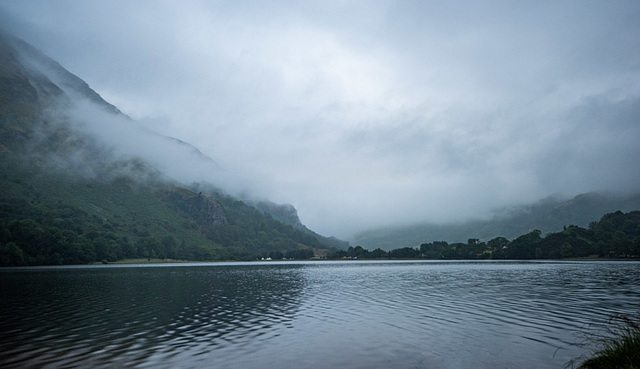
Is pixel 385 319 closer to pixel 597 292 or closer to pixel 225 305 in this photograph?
pixel 225 305

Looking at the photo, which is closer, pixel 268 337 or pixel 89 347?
pixel 89 347

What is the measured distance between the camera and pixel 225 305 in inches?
1845

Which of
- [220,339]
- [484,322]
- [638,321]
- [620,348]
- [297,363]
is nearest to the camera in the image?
[620,348]

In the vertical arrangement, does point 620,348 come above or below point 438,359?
above

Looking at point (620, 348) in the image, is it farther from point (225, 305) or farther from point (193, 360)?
point (225, 305)

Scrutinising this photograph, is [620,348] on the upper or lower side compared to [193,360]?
upper

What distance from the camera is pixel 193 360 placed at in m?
21.9

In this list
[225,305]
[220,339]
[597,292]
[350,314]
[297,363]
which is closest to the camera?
[297,363]

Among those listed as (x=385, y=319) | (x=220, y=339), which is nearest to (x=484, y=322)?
(x=385, y=319)

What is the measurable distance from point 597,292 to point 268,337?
50918 millimetres

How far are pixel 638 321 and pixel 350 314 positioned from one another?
24.0 metres

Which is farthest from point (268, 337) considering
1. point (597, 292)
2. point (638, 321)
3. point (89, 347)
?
point (597, 292)

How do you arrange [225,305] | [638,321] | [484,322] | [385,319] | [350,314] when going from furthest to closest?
[225,305] → [350,314] → [385,319] → [484,322] → [638,321]

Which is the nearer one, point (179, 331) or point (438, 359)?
point (438, 359)
